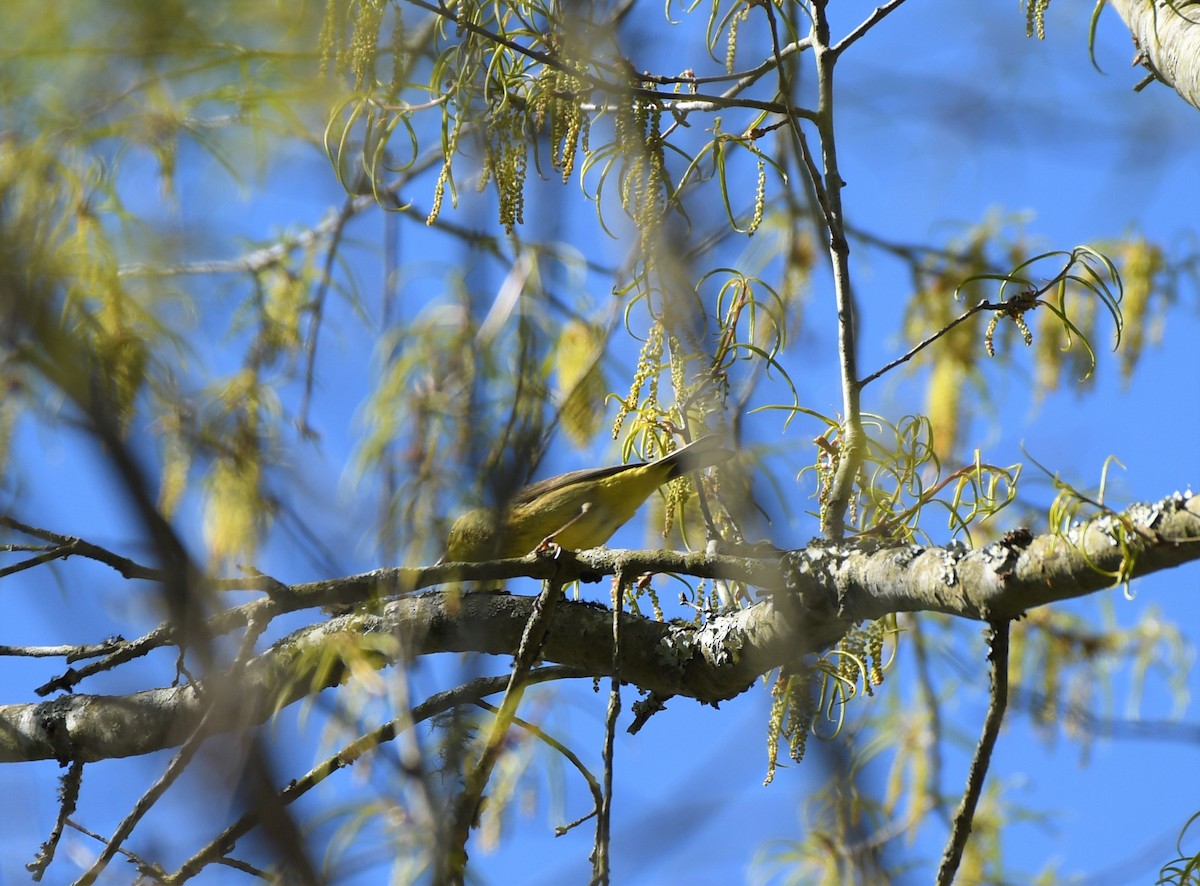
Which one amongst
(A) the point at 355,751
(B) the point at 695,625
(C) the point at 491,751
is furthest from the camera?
(B) the point at 695,625

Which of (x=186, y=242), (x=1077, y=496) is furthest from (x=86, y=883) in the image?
(x=1077, y=496)

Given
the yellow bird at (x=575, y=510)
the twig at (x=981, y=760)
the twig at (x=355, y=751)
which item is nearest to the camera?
the twig at (x=981, y=760)

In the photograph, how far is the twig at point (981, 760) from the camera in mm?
1781

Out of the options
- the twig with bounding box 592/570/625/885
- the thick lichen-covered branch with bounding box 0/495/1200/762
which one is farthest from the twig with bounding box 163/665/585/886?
the twig with bounding box 592/570/625/885

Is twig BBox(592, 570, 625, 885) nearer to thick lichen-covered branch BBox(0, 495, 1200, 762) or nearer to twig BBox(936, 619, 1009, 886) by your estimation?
thick lichen-covered branch BBox(0, 495, 1200, 762)

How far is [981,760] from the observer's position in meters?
1.81

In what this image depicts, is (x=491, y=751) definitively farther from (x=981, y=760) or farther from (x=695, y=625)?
(x=695, y=625)

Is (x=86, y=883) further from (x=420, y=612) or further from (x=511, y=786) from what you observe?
(x=511, y=786)

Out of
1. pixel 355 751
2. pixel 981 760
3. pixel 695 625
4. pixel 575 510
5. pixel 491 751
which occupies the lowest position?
pixel 981 760

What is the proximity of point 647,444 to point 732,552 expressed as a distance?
0.51m

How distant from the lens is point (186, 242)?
267cm

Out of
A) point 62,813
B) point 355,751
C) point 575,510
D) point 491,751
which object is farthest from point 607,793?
point 575,510

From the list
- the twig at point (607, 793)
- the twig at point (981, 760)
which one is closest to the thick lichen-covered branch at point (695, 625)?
the twig at point (981, 760)

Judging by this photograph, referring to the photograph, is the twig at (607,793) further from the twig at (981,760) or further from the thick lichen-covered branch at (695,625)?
the twig at (981,760)
